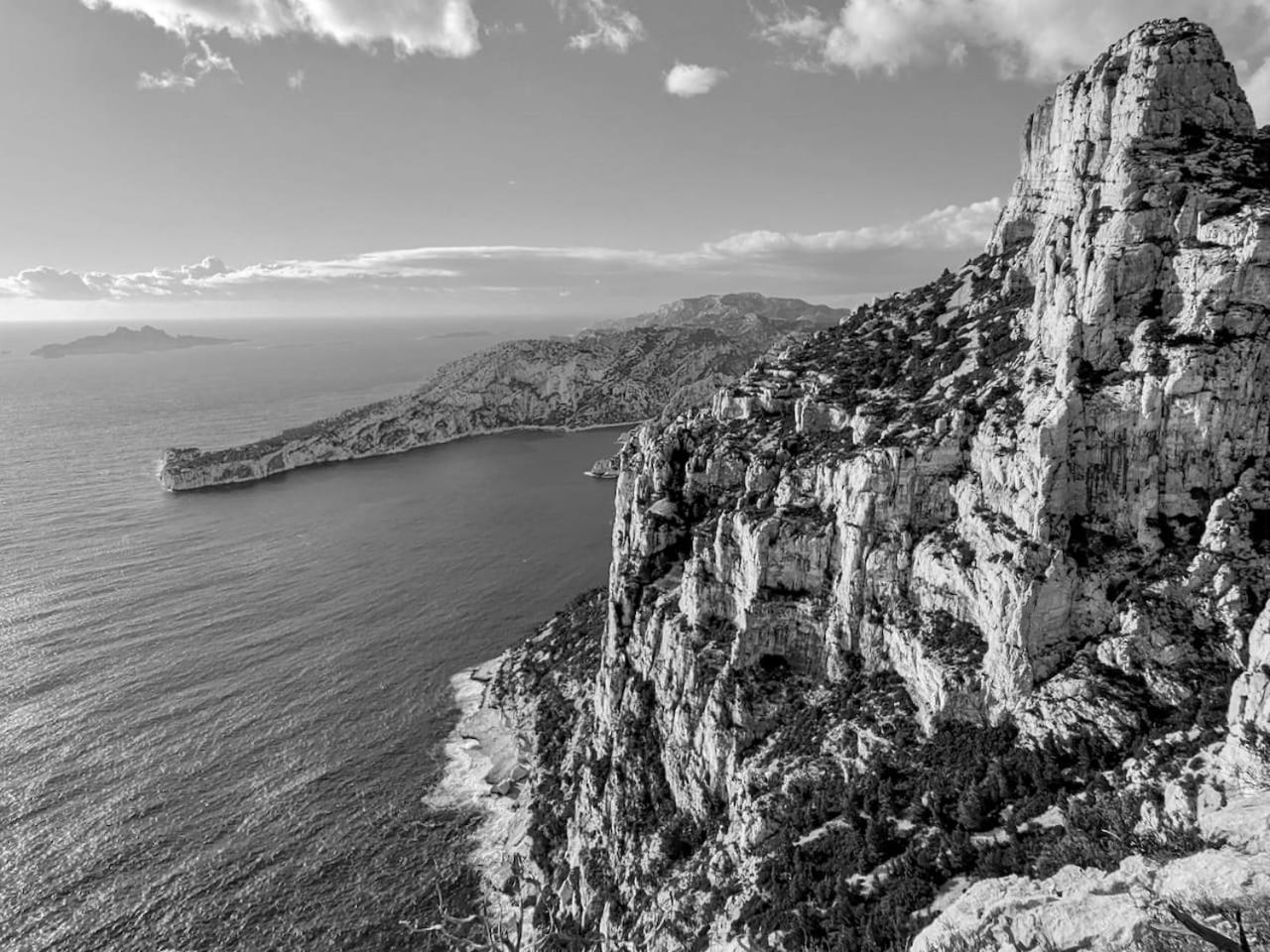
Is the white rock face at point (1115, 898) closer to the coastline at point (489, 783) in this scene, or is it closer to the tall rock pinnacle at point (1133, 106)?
the tall rock pinnacle at point (1133, 106)

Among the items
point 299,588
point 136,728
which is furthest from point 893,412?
point 299,588

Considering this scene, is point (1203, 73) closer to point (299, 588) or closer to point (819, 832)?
point (819, 832)

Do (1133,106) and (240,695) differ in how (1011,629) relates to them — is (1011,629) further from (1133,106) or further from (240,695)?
(240,695)

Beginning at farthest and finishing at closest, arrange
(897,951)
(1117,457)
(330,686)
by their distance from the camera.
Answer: (330,686) < (1117,457) < (897,951)

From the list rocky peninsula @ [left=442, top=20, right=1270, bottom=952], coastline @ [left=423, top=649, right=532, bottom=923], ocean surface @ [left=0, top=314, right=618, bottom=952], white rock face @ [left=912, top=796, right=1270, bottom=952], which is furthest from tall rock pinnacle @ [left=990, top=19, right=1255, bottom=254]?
ocean surface @ [left=0, top=314, right=618, bottom=952]

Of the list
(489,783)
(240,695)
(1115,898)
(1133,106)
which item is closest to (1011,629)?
(1115,898)

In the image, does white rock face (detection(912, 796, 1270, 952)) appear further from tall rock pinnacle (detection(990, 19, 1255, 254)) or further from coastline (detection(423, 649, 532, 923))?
coastline (detection(423, 649, 532, 923))
